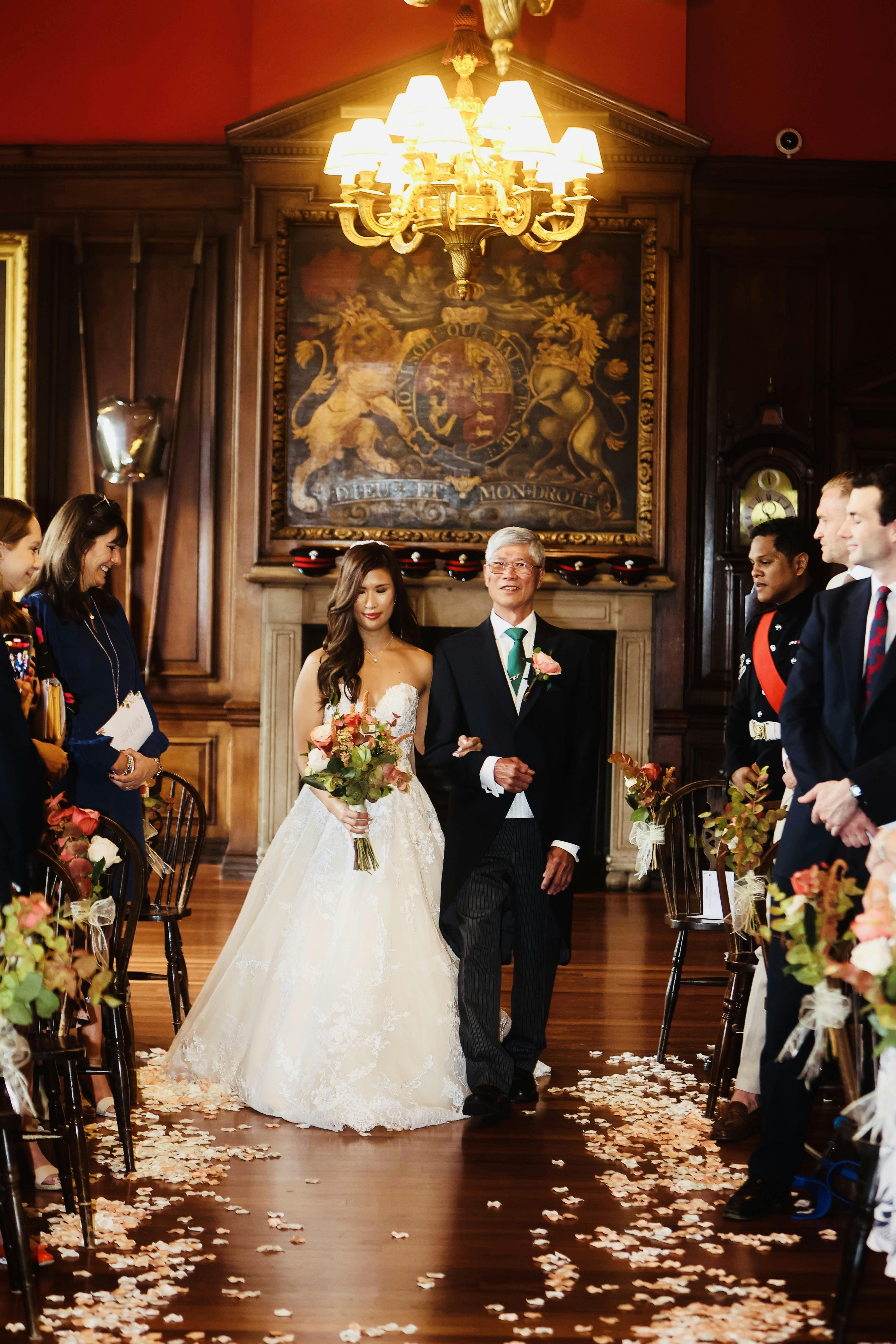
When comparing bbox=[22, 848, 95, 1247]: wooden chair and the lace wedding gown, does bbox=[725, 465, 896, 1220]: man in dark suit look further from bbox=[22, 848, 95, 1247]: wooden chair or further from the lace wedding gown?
bbox=[22, 848, 95, 1247]: wooden chair

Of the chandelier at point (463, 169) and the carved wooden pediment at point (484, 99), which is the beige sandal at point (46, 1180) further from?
the carved wooden pediment at point (484, 99)

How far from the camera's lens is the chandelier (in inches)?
244

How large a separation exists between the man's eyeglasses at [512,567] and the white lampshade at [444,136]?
2.80 metres

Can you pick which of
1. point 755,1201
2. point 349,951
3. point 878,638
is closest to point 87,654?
point 349,951

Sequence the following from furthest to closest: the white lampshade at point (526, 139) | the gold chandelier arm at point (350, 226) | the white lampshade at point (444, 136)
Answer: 1. the gold chandelier arm at point (350, 226)
2. the white lampshade at point (526, 139)
3. the white lampshade at point (444, 136)

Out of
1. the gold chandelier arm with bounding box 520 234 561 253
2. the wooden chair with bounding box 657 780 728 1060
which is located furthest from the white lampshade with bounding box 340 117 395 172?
the wooden chair with bounding box 657 780 728 1060

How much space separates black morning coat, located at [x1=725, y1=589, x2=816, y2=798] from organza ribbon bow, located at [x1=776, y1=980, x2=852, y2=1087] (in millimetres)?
1885

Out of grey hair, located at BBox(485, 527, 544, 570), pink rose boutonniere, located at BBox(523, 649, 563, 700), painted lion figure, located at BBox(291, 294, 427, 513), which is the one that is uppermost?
painted lion figure, located at BBox(291, 294, 427, 513)

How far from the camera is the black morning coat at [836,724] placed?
305 cm

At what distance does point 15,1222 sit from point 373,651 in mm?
2305

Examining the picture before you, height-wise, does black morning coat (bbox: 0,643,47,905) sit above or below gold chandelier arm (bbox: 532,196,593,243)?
below

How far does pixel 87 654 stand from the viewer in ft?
13.7

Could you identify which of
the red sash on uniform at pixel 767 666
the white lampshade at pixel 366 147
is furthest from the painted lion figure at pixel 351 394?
the red sash on uniform at pixel 767 666

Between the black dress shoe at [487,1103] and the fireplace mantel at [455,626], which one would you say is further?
the fireplace mantel at [455,626]
